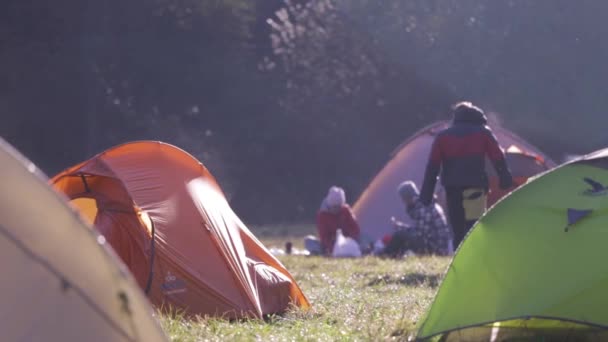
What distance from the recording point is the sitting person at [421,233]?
1274 centimetres

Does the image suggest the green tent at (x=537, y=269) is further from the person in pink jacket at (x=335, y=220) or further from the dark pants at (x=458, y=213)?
the person in pink jacket at (x=335, y=220)

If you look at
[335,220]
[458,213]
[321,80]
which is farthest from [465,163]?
[321,80]

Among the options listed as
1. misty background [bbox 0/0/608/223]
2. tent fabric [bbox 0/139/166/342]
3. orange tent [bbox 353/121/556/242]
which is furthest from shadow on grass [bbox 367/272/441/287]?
misty background [bbox 0/0/608/223]

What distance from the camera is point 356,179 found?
29.0m

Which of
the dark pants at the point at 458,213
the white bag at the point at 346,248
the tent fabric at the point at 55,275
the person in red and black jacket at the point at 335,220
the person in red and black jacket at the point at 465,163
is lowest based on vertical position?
the white bag at the point at 346,248

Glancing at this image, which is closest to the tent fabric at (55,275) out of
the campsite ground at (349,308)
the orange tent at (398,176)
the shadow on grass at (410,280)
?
the campsite ground at (349,308)

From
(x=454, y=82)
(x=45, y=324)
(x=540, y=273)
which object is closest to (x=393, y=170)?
(x=540, y=273)

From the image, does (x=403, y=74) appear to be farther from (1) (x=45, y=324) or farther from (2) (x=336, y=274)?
(1) (x=45, y=324)

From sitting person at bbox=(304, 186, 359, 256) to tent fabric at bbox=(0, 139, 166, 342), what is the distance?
10259 millimetres

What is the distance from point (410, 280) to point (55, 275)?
5.55 metres

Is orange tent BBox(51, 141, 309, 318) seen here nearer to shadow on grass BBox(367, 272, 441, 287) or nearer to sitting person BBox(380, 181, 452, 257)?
shadow on grass BBox(367, 272, 441, 287)

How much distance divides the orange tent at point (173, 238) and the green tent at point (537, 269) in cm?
182

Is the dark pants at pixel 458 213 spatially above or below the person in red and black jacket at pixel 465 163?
below

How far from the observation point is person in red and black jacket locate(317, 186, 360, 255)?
1414 centimetres
